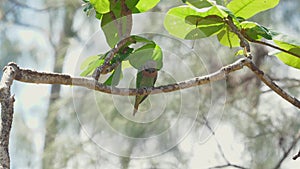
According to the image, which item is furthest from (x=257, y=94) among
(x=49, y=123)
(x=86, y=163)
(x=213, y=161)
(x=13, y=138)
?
(x=13, y=138)

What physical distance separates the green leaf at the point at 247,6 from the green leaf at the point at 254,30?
0.02 m

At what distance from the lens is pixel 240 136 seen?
2.38m

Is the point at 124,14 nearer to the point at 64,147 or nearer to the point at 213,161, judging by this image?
the point at 213,161

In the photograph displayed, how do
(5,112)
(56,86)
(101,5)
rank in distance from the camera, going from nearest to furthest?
(5,112), (101,5), (56,86)

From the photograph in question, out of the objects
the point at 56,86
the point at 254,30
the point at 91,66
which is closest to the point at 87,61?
the point at 91,66

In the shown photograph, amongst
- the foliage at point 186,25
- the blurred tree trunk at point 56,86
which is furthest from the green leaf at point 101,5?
the blurred tree trunk at point 56,86

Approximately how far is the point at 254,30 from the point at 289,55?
0.14ft

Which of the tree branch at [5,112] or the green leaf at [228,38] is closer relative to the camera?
the tree branch at [5,112]

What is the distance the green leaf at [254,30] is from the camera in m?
0.38

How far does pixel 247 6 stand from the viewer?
400 millimetres

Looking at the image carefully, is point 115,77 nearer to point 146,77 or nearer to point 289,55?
point 146,77

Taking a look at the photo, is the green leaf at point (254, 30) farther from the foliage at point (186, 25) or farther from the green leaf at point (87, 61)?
the green leaf at point (87, 61)

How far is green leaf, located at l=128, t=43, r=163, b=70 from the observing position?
371mm

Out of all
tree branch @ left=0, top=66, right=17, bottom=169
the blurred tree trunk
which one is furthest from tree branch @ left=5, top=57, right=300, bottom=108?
the blurred tree trunk
